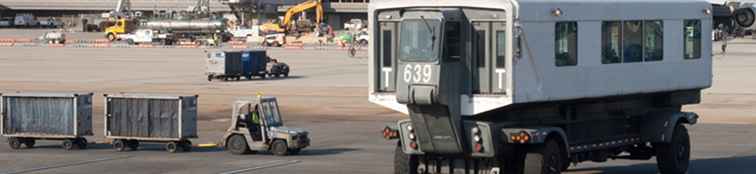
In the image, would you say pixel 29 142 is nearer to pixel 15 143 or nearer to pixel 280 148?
pixel 15 143

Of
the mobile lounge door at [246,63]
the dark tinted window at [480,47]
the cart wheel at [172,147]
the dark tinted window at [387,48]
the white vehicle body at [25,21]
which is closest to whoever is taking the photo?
the dark tinted window at [480,47]

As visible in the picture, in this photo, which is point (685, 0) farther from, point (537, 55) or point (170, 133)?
point (170, 133)

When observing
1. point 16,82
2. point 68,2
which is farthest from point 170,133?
point 68,2

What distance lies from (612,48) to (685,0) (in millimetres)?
2186

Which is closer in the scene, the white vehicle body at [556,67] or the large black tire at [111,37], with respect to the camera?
the white vehicle body at [556,67]

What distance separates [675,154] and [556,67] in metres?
4.02

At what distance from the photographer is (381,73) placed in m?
20.5

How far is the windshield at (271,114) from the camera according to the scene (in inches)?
1131

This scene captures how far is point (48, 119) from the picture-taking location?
3061cm

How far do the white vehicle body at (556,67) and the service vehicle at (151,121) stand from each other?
9.75 m

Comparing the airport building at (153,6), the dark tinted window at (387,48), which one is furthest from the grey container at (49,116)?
the airport building at (153,6)

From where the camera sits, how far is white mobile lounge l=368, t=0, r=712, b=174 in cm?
1942

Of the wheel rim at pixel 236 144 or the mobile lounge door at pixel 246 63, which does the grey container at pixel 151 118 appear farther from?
the mobile lounge door at pixel 246 63

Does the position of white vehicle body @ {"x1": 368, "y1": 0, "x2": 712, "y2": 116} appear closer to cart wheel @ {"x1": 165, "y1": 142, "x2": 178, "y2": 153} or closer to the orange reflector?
the orange reflector
